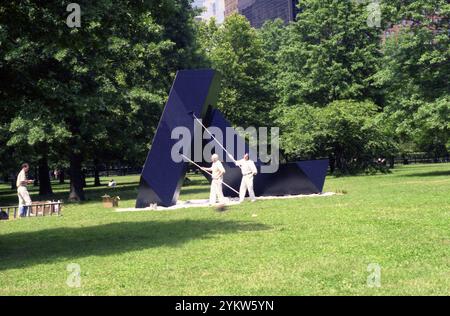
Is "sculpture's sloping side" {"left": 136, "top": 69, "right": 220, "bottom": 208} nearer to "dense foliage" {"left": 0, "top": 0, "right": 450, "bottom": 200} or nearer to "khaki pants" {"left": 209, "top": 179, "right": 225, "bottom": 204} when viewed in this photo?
"khaki pants" {"left": 209, "top": 179, "right": 225, "bottom": 204}

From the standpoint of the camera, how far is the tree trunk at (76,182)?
1281 inches

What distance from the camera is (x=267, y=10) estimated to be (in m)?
127

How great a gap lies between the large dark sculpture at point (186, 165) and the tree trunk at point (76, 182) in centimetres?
1070

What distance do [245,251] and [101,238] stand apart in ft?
15.5

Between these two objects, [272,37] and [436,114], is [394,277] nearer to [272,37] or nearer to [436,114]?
[436,114]

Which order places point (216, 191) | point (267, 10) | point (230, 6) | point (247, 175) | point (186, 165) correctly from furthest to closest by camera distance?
1. point (230, 6)
2. point (267, 10)
3. point (247, 175)
4. point (186, 165)
5. point (216, 191)

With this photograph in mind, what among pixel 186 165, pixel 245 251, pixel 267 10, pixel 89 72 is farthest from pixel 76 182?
pixel 267 10

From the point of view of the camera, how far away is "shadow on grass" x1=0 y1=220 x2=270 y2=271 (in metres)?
12.2

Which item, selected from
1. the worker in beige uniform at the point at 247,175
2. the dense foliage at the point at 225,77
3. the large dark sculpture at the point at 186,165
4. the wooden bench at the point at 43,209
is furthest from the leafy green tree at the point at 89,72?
the worker in beige uniform at the point at 247,175

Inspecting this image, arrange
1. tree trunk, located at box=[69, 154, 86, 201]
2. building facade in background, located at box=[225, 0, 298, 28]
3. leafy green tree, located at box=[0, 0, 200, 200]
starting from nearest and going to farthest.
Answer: leafy green tree, located at box=[0, 0, 200, 200] < tree trunk, located at box=[69, 154, 86, 201] < building facade in background, located at box=[225, 0, 298, 28]

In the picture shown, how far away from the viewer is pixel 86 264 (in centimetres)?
1072

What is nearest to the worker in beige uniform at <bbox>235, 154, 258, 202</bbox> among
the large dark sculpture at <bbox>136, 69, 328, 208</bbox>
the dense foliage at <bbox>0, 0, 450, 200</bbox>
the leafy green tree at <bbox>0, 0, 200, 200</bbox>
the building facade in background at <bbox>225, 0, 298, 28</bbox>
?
the large dark sculpture at <bbox>136, 69, 328, 208</bbox>

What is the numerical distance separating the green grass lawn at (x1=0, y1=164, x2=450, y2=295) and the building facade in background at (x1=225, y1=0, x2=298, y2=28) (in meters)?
98.8

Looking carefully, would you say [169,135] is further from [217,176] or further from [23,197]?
[23,197]
